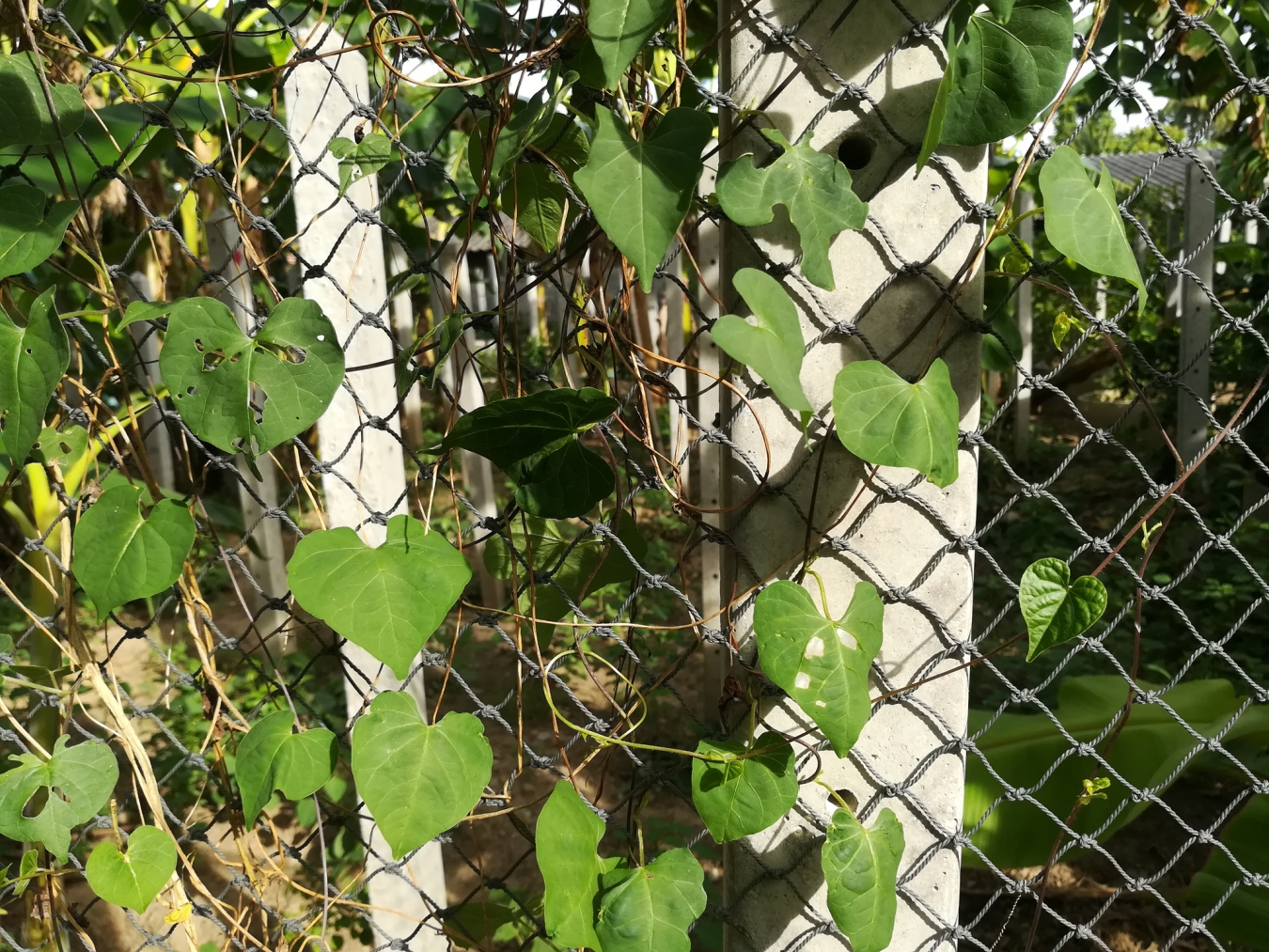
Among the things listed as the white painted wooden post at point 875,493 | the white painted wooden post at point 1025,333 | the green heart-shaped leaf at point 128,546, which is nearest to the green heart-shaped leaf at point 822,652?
the white painted wooden post at point 875,493

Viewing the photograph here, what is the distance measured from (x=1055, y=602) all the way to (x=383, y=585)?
612mm

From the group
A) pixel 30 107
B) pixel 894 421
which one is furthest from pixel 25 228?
pixel 894 421

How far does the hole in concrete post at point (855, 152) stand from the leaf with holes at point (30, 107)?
73 centimetres

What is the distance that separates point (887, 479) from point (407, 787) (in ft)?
1.73

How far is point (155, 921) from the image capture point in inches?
84.2

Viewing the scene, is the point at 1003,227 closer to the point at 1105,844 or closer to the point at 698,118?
the point at 698,118

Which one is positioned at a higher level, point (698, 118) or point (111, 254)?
point (111, 254)

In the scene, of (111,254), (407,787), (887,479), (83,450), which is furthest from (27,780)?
(111,254)

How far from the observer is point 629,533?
1.00m

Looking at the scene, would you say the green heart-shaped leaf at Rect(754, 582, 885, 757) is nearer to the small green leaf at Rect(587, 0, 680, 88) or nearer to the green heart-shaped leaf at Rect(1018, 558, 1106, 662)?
the green heart-shaped leaf at Rect(1018, 558, 1106, 662)

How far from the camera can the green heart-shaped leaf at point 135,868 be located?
1.02m

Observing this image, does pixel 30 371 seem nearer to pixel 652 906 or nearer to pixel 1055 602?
pixel 652 906

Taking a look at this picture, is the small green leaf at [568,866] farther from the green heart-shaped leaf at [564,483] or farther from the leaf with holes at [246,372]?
the leaf with holes at [246,372]

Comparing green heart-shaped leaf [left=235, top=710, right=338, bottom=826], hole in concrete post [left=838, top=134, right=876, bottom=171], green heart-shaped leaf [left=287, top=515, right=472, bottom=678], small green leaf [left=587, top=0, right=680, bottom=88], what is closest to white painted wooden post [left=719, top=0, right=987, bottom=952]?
hole in concrete post [left=838, top=134, right=876, bottom=171]
